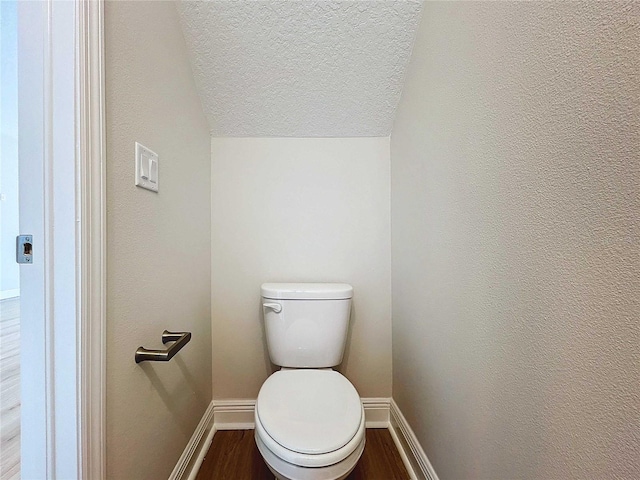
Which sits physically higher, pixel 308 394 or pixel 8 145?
pixel 8 145

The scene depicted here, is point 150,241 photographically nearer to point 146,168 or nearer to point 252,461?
point 146,168

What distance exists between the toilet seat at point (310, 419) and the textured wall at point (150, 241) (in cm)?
33

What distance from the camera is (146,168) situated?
0.81 m

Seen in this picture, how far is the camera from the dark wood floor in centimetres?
117

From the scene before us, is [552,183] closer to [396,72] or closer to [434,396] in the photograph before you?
[434,396]

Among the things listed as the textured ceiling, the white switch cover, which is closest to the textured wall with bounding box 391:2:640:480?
the textured ceiling

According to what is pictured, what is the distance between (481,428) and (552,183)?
0.61 m

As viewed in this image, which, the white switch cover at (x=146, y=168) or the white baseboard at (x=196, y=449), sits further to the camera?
the white baseboard at (x=196, y=449)

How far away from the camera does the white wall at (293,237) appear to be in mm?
1469

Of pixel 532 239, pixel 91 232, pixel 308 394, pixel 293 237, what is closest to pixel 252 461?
pixel 308 394

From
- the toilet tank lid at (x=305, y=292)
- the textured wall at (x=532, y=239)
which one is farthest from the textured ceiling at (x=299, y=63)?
the toilet tank lid at (x=305, y=292)

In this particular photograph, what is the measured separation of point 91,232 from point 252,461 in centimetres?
118

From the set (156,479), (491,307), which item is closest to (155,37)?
(491,307)

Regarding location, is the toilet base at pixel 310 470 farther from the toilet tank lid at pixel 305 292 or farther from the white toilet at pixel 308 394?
the toilet tank lid at pixel 305 292
